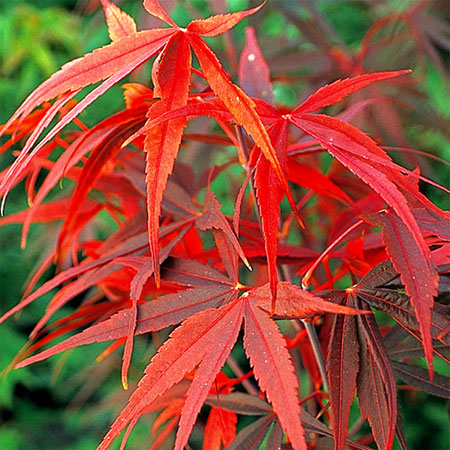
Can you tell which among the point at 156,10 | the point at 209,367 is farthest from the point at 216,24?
the point at 209,367

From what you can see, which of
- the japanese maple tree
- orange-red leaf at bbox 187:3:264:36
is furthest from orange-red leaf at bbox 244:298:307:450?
orange-red leaf at bbox 187:3:264:36

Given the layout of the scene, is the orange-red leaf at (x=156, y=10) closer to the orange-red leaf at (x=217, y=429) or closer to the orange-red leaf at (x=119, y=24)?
the orange-red leaf at (x=119, y=24)

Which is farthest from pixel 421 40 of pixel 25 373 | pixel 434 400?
pixel 25 373

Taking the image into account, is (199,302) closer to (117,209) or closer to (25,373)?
(117,209)

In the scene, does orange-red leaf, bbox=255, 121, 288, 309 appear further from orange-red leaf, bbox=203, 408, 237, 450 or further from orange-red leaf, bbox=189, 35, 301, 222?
orange-red leaf, bbox=203, 408, 237, 450

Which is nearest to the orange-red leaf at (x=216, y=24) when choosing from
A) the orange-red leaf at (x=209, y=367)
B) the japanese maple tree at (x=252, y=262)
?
the japanese maple tree at (x=252, y=262)

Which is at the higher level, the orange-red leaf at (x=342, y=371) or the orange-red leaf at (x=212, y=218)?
the orange-red leaf at (x=212, y=218)

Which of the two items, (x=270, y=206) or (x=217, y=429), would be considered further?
(x=217, y=429)

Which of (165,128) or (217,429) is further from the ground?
(165,128)

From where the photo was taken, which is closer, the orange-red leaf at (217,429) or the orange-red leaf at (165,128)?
the orange-red leaf at (165,128)

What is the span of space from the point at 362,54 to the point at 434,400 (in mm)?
569

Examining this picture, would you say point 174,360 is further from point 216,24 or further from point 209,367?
point 216,24

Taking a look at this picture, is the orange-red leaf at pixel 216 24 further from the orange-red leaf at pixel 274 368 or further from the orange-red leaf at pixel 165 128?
the orange-red leaf at pixel 274 368

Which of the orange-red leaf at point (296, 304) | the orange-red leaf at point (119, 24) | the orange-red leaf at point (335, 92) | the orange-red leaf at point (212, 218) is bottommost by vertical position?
the orange-red leaf at point (296, 304)
